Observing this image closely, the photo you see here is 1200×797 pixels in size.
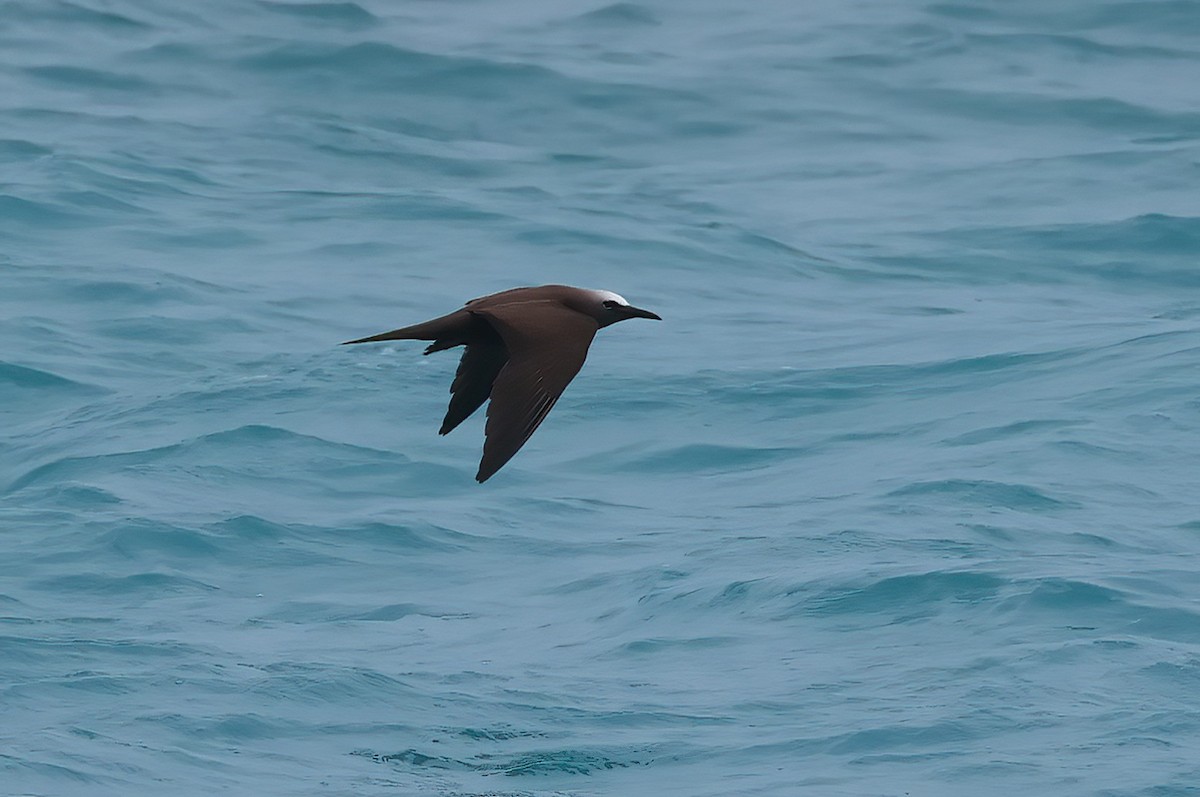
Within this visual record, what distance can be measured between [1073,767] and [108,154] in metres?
11.5

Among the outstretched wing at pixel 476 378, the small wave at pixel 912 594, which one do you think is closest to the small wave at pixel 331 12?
the small wave at pixel 912 594

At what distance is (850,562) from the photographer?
1193cm

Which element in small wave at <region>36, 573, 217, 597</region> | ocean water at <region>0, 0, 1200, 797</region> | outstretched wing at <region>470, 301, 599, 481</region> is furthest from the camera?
small wave at <region>36, 573, 217, 597</region>

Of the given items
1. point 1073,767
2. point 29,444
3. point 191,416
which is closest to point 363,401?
point 191,416

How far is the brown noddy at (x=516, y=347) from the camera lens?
24.5 ft

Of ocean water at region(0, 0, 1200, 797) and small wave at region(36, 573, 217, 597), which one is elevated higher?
ocean water at region(0, 0, 1200, 797)

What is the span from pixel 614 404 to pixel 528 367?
6953 millimetres

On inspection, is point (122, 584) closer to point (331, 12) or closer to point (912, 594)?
point (912, 594)

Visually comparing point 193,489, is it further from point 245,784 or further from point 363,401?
point 245,784

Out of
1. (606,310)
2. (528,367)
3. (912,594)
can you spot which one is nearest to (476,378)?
(606,310)

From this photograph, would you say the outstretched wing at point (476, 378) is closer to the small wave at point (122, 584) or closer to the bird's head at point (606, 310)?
the bird's head at point (606, 310)

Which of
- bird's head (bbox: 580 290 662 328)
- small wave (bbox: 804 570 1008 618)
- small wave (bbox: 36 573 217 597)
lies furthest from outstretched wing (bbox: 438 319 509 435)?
small wave (bbox: 36 573 217 597)

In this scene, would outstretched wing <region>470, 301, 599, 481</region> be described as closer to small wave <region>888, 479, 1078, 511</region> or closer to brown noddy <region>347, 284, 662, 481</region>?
brown noddy <region>347, 284, 662, 481</region>

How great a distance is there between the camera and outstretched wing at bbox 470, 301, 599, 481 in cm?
741
